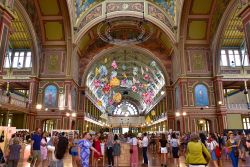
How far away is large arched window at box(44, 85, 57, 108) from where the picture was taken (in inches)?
925

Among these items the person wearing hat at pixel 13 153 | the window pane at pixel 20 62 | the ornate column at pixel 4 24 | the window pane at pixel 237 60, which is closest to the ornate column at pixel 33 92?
the window pane at pixel 20 62

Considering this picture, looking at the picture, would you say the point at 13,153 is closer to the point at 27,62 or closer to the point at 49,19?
the point at 49,19

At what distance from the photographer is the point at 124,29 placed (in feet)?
94.7

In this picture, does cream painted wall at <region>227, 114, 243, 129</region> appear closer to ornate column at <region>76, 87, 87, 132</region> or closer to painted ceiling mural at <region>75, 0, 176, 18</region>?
painted ceiling mural at <region>75, 0, 176, 18</region>

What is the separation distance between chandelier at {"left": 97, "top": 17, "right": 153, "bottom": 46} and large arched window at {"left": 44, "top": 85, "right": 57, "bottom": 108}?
8085 millimetres

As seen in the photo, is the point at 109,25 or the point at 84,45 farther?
the point at 84,45

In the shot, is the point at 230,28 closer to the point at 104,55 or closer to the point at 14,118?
the point at 104,55

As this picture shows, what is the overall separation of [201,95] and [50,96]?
16375 mm

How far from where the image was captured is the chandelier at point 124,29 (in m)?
26.1

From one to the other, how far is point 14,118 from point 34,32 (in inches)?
377

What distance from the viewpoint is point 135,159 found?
11.5 metres

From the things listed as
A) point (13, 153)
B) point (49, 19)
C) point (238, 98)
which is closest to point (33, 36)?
point (49, 19)

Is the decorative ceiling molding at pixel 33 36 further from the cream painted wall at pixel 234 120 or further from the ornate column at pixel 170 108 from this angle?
the cream painted wall at pixel 234 120

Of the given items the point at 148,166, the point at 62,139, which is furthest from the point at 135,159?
the point at 62,139
